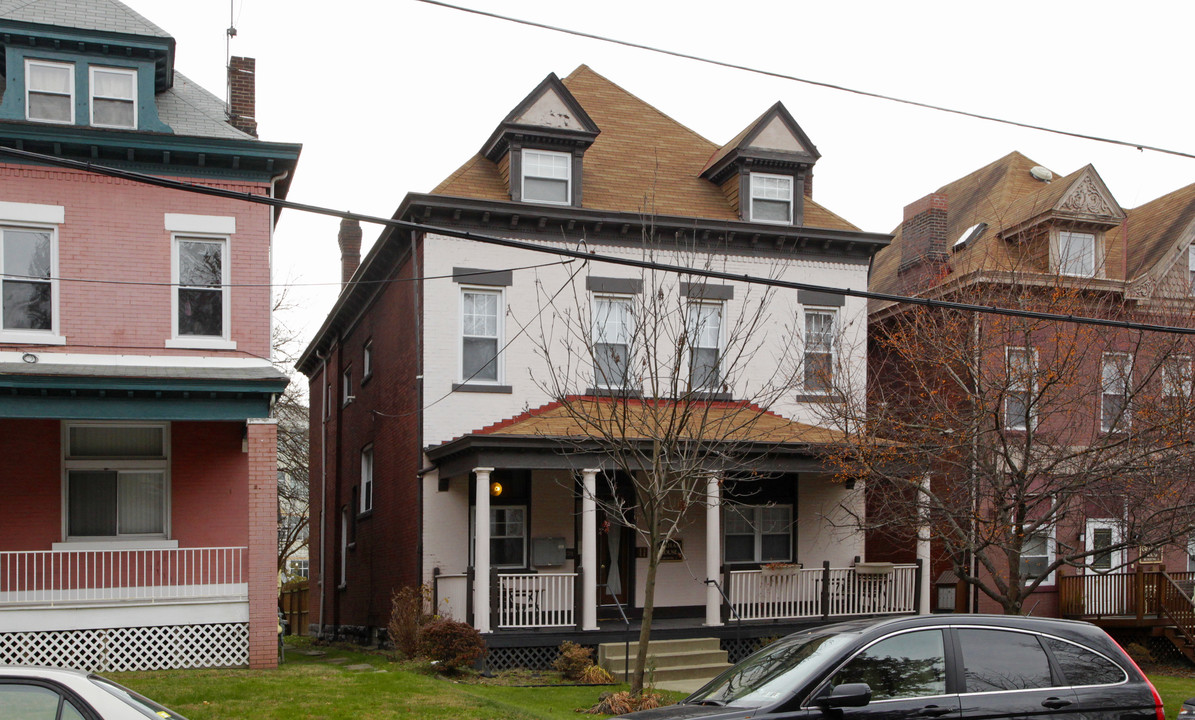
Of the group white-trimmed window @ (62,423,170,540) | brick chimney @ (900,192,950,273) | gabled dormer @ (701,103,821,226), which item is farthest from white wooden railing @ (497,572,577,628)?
brick chimney @ (900,192,950,273)

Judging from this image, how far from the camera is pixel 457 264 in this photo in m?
21.0

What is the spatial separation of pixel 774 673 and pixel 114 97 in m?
14.0

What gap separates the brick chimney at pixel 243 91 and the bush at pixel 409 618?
27.5 feet

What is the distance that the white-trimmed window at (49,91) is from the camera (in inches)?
675

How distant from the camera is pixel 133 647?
647 inches

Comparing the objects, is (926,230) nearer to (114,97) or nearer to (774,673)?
(114,97)

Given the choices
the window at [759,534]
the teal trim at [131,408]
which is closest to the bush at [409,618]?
the teal trim at [131,408]

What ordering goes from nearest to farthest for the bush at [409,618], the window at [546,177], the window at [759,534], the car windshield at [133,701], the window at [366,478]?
the car windshield at [133,701] < the bush at [409,618] < the window at [546,177] < the window at [759,534] < the window at [366,478]

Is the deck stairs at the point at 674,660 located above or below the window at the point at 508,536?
below

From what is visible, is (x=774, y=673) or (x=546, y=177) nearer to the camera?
(x=774, y=673)

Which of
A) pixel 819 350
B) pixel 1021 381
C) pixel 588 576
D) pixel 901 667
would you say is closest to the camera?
Result: pixel 901 667

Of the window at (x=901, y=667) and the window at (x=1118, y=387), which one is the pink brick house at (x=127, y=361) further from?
the window at (x=1118, y=387)

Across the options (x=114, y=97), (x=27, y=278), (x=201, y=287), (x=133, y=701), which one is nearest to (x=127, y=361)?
(x=201, y=287)

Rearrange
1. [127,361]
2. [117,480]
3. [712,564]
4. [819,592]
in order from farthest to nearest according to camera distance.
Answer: [819,592] < [712,564] < [117,480] < [127,361]
